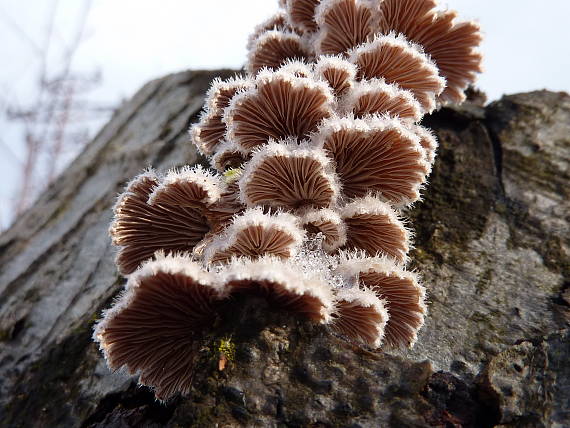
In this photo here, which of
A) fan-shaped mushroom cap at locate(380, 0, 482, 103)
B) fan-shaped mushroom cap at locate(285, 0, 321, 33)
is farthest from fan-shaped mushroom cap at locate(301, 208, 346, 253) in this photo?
fan-shaped mushroom cap at locate(285, 0, 321, 33)

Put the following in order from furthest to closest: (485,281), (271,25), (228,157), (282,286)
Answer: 1. (271,25)
2. (228,157)
3. (485,281)
4. (282,286)

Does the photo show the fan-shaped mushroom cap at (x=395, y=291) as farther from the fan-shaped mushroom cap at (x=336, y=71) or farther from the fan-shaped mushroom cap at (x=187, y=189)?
the fan-shaped mushroom cap at (x=336, y=71)

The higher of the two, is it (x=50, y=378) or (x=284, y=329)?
(x=284, y=329)

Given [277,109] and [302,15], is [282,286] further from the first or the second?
[302,15]

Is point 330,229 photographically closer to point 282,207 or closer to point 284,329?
point 282,207

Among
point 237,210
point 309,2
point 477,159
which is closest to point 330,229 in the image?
point 237,210

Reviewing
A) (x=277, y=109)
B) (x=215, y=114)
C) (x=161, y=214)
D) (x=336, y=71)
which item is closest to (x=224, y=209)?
(x=161, y=214)

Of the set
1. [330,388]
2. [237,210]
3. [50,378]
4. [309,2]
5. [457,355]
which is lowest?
[50,378]
